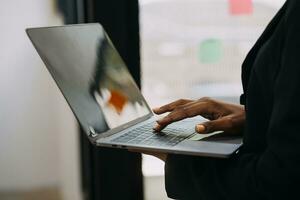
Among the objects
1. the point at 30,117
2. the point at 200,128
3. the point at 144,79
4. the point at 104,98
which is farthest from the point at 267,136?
the point at 30,117

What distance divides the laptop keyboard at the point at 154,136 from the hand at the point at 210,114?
23 mm

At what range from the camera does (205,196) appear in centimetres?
82

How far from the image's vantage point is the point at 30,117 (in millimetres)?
1751

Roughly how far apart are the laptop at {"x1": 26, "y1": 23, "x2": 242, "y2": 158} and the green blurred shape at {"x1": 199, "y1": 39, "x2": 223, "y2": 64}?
24.3 inches

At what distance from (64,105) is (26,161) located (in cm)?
25

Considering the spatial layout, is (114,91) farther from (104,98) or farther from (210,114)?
(210,114)

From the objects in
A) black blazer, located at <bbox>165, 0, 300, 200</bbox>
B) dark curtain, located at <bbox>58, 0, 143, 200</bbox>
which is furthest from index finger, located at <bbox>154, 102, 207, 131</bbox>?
dark curtain, located at <bbox>58, 0, 143, 200</bbox>

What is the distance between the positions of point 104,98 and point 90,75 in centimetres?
6

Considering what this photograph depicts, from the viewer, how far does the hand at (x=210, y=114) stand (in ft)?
3.03

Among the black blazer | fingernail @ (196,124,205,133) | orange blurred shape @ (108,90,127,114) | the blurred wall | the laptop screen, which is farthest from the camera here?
the blurred wall

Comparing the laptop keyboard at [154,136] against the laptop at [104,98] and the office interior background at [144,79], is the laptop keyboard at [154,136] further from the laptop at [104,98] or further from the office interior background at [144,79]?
the office interior background at [144,79]

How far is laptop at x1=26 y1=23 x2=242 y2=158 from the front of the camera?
36.2 inches

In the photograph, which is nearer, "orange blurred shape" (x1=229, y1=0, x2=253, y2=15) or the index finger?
the index finger

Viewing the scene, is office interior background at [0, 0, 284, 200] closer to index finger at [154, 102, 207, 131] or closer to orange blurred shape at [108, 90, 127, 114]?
orange blurred shape at [108, 90, 127, 114]
